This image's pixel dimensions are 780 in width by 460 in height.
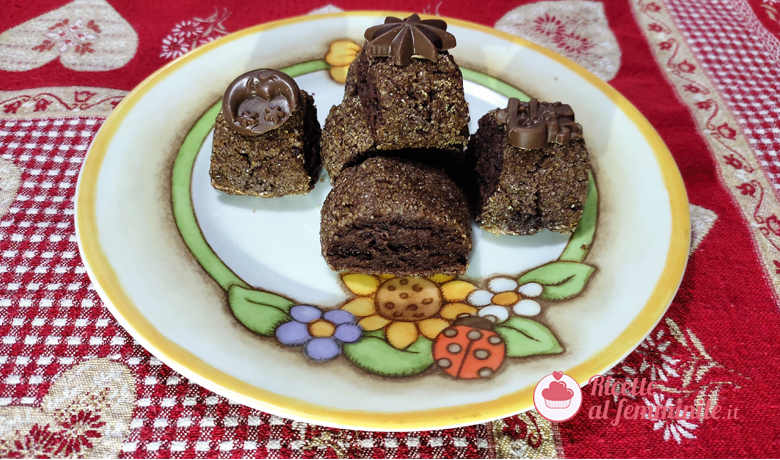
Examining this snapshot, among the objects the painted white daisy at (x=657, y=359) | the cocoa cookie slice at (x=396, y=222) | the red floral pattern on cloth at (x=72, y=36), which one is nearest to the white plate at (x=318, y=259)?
the cocoa cookie slice at (x=396, y=222)

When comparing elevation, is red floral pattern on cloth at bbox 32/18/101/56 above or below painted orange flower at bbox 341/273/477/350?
above

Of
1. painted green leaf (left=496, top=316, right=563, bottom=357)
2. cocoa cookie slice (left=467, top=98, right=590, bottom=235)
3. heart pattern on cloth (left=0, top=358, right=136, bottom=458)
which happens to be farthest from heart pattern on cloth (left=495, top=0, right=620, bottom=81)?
heart pattern on cloth (left=0, top=358, right=136, bottom=458)

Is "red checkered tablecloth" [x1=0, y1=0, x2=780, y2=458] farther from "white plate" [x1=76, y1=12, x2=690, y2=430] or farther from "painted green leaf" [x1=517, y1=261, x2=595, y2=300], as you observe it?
"painted green leaf" [x1=517, y1=261, x2=595, y2=300]

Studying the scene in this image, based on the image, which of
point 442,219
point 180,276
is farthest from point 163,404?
A: point 442,219

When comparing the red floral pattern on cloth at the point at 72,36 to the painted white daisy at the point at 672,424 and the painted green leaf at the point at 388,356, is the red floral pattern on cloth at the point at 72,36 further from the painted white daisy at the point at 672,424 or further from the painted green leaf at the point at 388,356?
the painted white daisy at the point at 672,424

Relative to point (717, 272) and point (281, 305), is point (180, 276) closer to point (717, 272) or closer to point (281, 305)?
point (281, 305)

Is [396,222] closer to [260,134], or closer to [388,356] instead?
[388,356]
